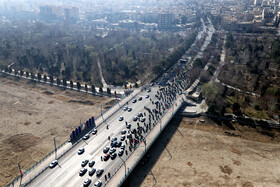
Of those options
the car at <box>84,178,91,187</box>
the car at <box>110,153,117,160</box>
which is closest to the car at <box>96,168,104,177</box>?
the car at <box>84,178,91,187</box>

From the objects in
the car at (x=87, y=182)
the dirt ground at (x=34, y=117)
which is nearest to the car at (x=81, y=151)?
the car at (x=87, y=182)

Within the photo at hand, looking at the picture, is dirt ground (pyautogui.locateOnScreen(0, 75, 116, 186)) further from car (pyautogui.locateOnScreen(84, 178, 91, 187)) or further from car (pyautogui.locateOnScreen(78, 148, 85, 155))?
car (pyautogui.locateOnScreen(84, 178, 91, 187))

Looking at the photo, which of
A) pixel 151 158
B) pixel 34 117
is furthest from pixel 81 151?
pixel 34 117

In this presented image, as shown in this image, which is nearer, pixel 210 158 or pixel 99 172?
pixel 99 172

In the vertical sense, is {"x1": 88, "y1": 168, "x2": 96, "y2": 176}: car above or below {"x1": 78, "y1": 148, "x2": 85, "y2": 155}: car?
below

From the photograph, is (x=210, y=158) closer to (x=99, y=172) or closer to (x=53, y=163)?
(x=99, y=172)

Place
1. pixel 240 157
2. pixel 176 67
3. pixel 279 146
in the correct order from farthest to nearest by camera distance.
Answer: pixel 176 67 → pixel 279 146 → pixel 240 157

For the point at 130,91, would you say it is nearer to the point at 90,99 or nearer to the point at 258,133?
the point at 90,99

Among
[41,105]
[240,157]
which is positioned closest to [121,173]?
[240,157]
